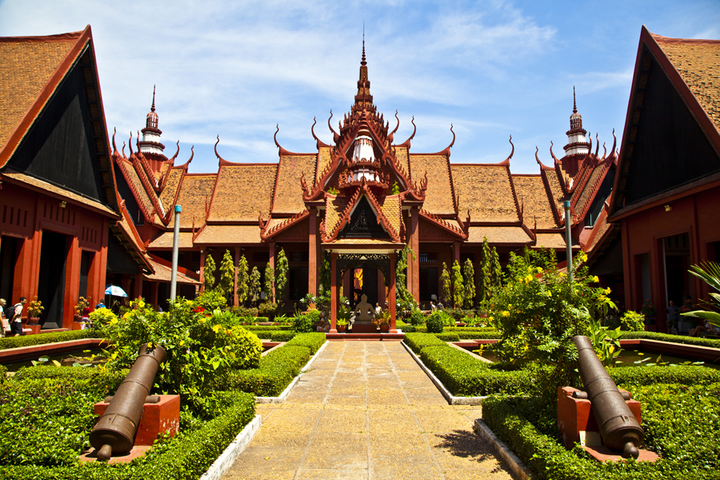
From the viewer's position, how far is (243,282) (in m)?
22.9

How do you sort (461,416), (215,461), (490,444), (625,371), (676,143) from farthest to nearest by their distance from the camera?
(676,143) < (625,371) < (461,416) < (490,444) < (215,461)

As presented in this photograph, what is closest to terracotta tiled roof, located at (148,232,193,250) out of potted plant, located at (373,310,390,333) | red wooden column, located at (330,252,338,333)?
red wooden column, located at (330,252,338,333)

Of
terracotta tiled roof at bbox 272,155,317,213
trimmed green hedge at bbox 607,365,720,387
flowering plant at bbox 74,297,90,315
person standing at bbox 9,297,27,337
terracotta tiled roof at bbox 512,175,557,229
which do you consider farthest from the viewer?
terracotta tiled roof at bbox 512,175,557,229

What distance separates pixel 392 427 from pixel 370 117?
66.3ft

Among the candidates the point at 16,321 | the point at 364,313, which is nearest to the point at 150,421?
the point at 16,321

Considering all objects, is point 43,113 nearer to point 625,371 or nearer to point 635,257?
point 625,371

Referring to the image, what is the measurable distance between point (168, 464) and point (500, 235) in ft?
79.1

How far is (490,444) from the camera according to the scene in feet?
15.9

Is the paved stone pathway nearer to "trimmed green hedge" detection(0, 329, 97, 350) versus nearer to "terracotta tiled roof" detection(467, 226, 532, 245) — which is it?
"trimmed green hedge" detection(0, 329, 97, 350)

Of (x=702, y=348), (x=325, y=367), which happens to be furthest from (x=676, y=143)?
(x=325, y=367)

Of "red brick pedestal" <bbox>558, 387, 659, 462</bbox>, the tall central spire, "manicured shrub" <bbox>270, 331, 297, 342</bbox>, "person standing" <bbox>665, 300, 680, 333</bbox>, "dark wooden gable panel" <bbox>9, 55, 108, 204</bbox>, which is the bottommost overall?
"manicured shrub" <bbox>270, 331, 297, 342</bbox>

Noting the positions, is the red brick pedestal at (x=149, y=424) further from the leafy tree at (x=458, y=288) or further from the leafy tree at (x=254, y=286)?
the leafy tree at (x=458, y=288)

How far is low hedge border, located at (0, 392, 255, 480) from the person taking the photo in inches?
124

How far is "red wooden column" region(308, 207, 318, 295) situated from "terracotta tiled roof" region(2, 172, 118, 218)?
8.40 m
